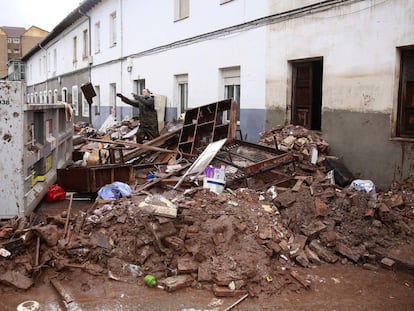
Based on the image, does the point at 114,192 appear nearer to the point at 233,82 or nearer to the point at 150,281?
the point at 150,281

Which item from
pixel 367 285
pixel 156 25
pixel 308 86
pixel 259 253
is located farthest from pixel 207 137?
pixel 156 25

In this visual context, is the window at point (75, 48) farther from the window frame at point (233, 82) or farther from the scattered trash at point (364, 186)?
the scattered trash at point (364, 186)

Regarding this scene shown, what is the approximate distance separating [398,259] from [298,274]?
125cm

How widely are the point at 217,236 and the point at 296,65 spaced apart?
511 centimetres

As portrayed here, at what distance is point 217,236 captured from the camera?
4.64 meters

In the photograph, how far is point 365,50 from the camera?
698cm

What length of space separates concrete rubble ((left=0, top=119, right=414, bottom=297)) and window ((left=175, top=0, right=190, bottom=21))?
25.3ft

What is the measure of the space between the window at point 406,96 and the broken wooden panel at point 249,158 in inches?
72.0

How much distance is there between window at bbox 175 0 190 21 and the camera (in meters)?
12.4

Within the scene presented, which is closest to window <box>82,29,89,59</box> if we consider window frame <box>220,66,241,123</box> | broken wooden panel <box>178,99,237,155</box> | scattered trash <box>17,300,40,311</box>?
window frame <box>220,66,241,123</box>

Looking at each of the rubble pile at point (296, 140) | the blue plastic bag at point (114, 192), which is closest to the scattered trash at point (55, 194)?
the blue plastic bag at point (114, 192)

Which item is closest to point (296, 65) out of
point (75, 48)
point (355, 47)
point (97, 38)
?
point (355, 47)

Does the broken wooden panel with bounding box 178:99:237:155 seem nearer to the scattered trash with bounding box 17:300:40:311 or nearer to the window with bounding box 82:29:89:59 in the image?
the scattered trash with bounding box 17:300:40:311

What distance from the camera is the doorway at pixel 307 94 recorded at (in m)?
8.34
